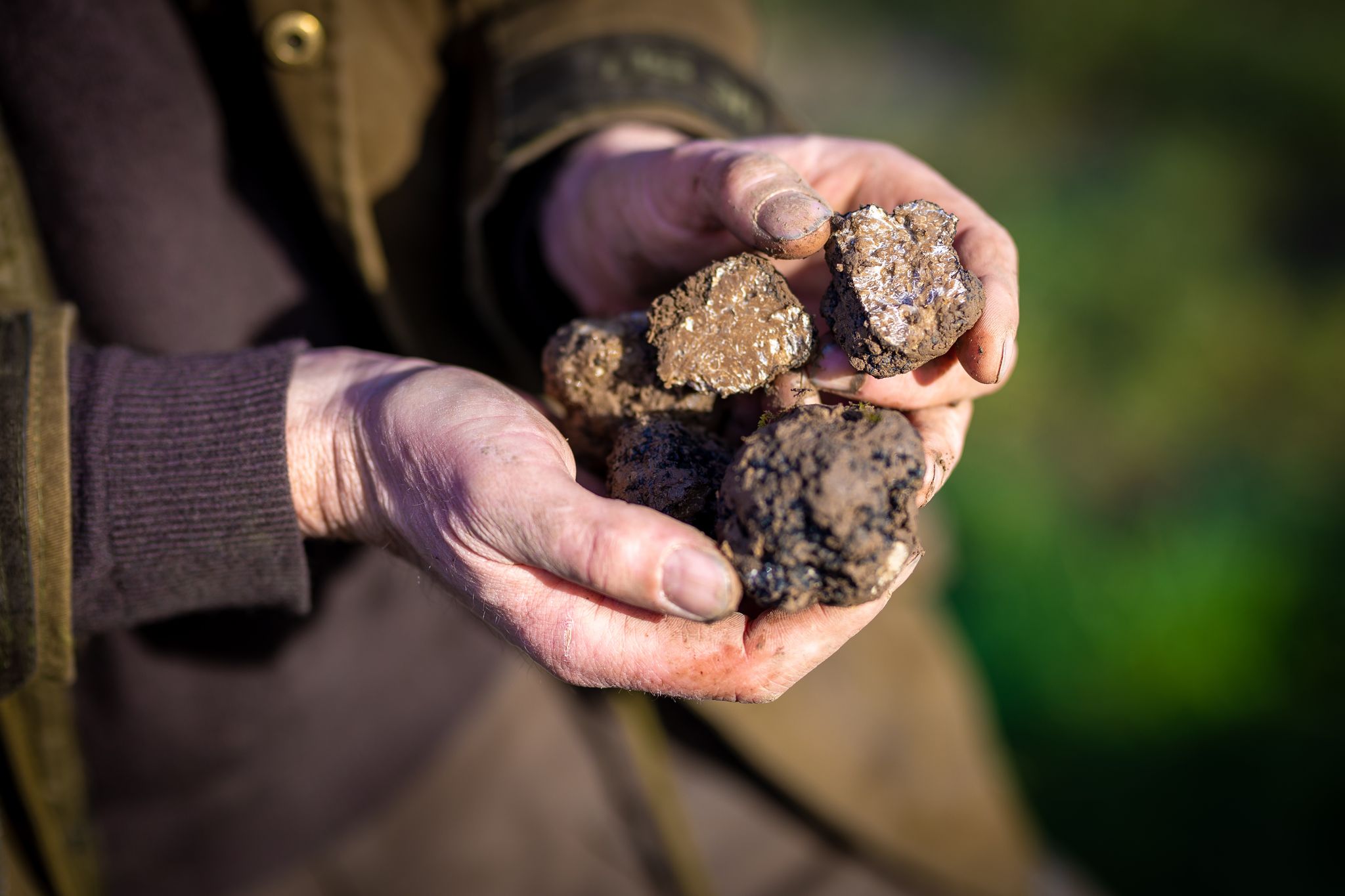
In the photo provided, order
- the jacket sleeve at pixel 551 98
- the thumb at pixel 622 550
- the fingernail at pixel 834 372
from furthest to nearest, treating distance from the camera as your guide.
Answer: the jacket sleeve at pixel 551 98 → the fingernail at pixel 834 372 → the thumb at pixel 622 550

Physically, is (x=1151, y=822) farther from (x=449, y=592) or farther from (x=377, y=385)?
(x=377, y=385)

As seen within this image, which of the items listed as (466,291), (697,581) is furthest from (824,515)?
(466,291)

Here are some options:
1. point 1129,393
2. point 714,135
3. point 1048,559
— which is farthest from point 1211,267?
point 714,135

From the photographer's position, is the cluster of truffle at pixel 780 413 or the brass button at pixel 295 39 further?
the brass button at pixel 295 39

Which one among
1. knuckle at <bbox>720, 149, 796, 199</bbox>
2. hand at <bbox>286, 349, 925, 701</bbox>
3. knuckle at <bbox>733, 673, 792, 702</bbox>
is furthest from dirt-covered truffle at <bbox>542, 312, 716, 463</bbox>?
knuckle at <bbox>733, 673, 792, 702</bbox>

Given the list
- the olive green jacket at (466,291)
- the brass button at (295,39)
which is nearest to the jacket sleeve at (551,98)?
the olive green jacket at (466,291)

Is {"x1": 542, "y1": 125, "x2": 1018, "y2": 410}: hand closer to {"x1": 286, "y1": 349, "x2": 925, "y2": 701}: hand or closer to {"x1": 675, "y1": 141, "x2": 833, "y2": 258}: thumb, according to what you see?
{"x1": 675, "y1": 141, "x2": 833, "y2": 258}: thumb

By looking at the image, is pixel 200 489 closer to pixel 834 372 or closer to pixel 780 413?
pixel 780 413

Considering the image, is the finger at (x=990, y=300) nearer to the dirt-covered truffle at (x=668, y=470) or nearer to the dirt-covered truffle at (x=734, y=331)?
the dirt-covered truffle at (x=734, y=331)
